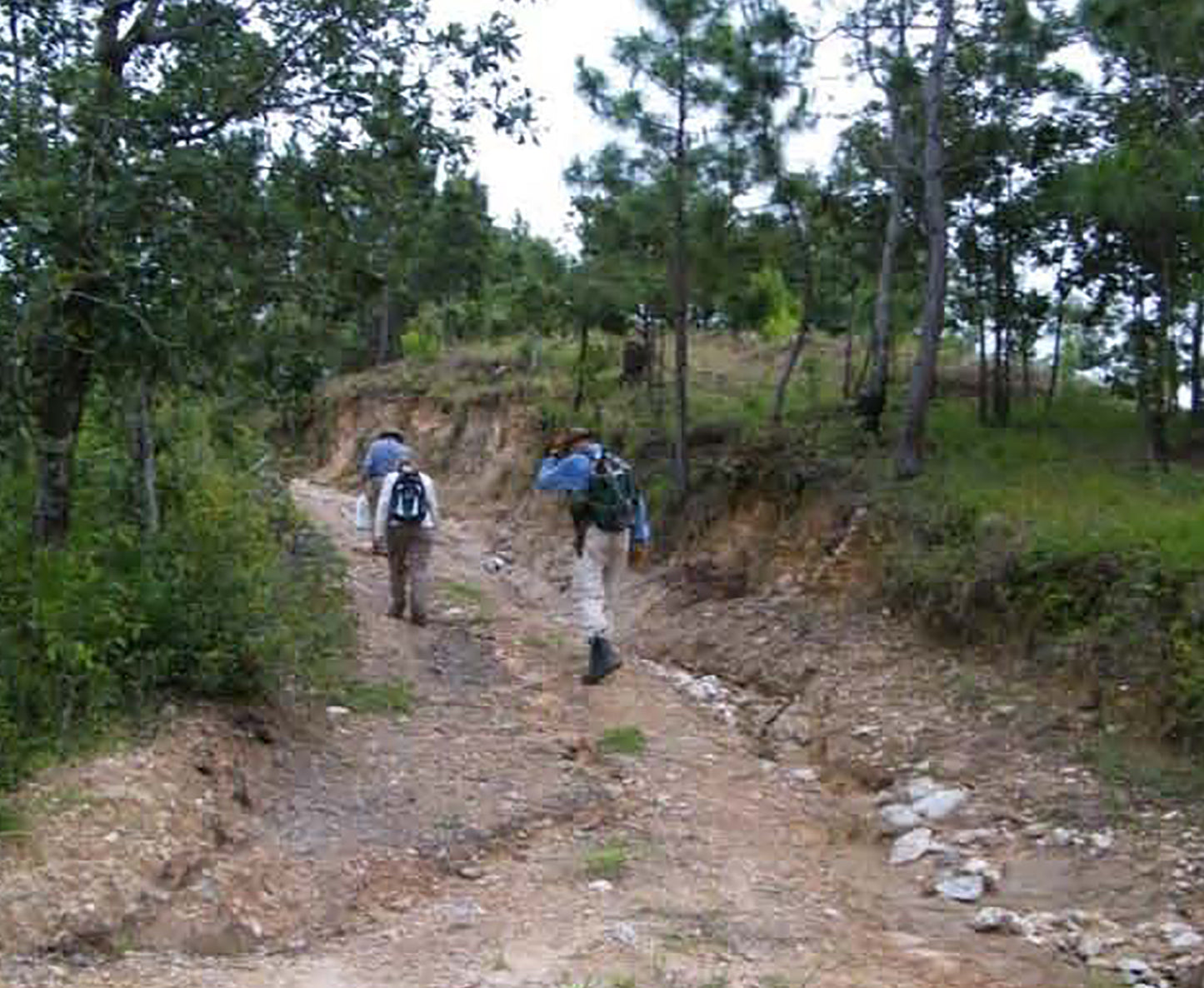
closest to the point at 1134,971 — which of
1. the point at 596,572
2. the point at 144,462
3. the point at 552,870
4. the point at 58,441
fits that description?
the point at 552,870

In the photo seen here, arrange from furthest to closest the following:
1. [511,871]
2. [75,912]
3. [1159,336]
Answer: [1159,336] < [511,871] < [75,912]

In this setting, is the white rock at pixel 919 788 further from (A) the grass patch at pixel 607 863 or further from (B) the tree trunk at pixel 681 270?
(B) the tree trunk at pixel 681 270

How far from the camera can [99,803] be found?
6.68m

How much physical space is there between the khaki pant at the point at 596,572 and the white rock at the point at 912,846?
137 inches

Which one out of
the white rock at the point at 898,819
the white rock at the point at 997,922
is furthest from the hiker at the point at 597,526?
the white rock at the point at 997,922

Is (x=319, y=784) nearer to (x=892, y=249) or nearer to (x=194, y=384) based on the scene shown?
(x=194, y=384)

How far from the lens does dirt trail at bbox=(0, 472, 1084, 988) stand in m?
5.89

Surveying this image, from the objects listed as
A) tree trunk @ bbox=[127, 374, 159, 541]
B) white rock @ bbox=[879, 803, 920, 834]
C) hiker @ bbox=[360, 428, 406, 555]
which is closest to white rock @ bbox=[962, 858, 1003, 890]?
white rock @ bbox=[879, 803, 920, 834]

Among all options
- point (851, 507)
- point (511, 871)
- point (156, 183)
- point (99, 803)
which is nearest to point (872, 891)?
point (511, 871)

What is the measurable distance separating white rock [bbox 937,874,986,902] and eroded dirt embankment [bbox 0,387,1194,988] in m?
0.12

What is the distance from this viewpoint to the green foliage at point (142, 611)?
7344 millimetres

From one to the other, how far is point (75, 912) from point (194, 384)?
3246 millimetres

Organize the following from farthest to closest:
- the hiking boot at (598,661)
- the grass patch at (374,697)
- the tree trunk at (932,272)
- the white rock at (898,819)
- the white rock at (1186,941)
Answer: the tree trunk at (932,272) < the hiking boot at (598,661) < the grass patch at (374,697) < the white rock at (898,819) < the white rock at (1186,941)

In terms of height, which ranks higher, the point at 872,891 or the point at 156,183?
the point at 156,183
